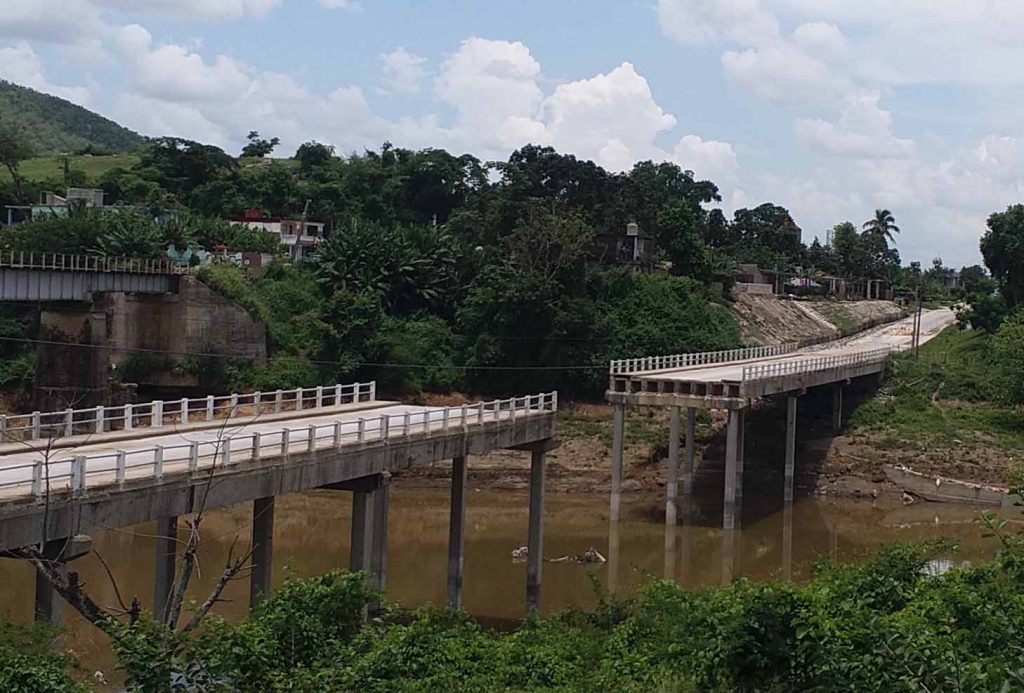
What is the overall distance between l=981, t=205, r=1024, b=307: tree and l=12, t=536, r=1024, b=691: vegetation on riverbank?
2917 inches

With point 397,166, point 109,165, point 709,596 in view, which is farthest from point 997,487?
point 109,165

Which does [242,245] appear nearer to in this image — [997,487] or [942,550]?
[997,487]

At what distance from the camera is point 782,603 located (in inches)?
713

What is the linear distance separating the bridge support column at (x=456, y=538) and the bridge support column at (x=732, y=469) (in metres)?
18.0

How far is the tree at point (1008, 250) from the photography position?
90375 millimetres

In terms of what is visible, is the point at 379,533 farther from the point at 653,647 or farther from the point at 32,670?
the point at 32,670

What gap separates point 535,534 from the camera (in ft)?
133

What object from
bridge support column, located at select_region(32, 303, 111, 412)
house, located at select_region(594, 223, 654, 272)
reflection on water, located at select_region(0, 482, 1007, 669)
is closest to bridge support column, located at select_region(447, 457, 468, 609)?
reflection on water, located at select_region(0, 482, 1007, 669)

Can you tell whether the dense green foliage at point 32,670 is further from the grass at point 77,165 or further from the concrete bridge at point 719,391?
the grass at point 77,165

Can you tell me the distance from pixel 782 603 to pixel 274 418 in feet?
71.8

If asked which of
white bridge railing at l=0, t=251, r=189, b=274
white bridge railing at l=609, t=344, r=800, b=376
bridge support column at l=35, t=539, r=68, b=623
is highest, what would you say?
white bridge railing at l=0, t=251, r=189, b=274

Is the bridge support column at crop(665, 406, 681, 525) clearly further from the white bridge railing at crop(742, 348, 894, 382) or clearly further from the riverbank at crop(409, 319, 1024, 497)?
the riverbank at crop(409, 319, 1024, 497)

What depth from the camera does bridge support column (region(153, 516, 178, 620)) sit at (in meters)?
25.4

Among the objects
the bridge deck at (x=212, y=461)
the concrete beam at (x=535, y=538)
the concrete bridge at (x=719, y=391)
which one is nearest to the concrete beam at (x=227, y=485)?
the bridge deck at (x=212, y=461)
